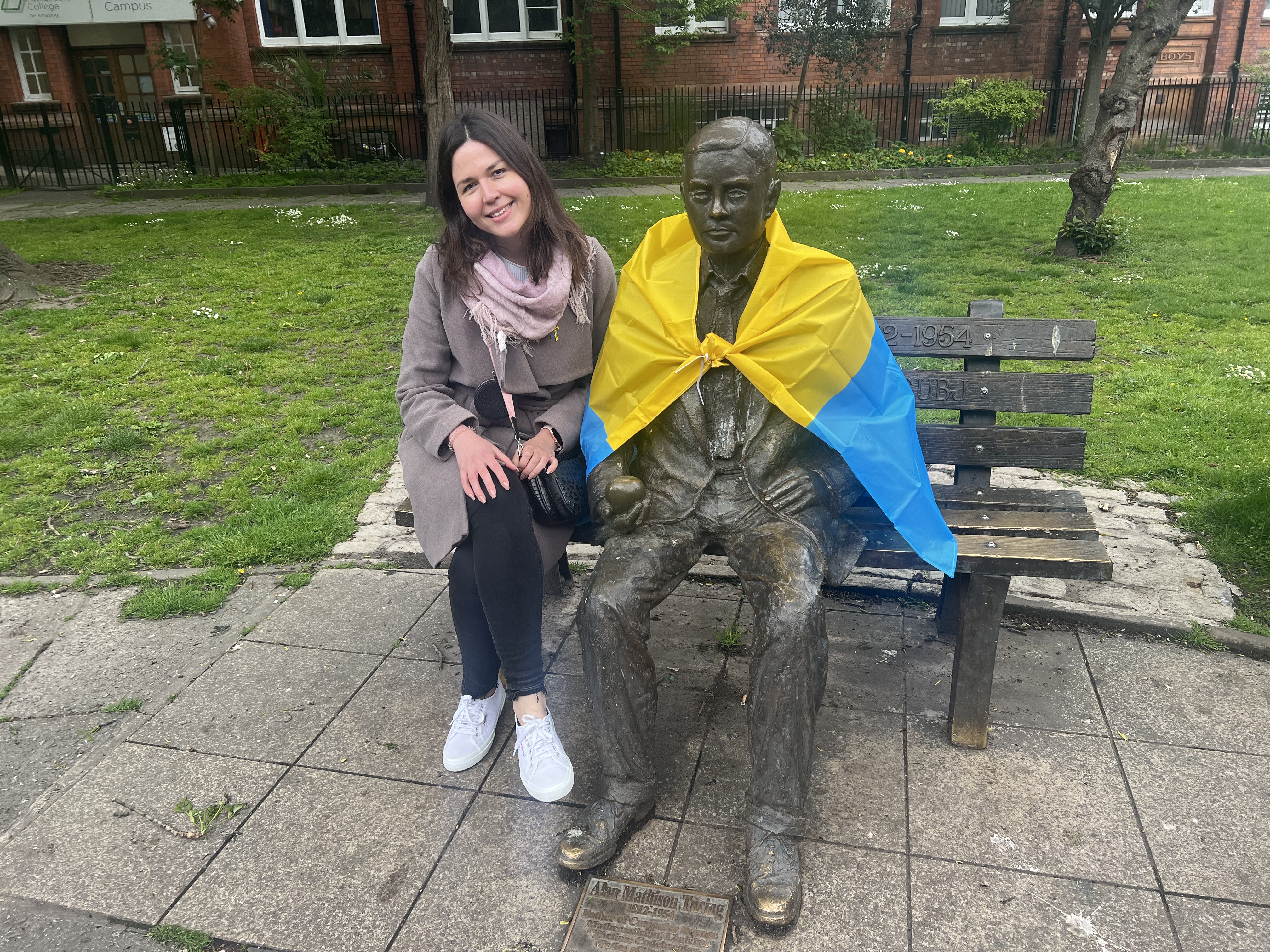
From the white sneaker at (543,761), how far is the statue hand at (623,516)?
62 cm

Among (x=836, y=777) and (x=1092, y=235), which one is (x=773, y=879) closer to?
(x=836, y=777)

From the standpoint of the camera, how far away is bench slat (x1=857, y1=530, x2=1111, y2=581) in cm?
264

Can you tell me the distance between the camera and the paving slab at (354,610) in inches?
139

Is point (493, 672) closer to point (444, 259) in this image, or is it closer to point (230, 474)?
point (444, 259)

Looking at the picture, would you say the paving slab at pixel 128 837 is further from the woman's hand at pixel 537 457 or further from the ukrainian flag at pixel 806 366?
the ukrainian flag at pixel 806 366

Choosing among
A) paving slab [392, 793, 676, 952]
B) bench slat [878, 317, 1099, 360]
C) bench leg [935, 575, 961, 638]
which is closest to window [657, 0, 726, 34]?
bench slat [878, 317, 1099, 360]

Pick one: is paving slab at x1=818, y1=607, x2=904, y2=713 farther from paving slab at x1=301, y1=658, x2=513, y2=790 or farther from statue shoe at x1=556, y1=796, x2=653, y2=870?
paving slab at x1=301, y1=658, x2=513, y2=790

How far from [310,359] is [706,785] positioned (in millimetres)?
5335

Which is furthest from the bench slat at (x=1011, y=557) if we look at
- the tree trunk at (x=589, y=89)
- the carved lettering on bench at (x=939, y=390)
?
the tree trunk at (x=589, y=89)

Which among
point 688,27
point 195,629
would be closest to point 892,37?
point 688,27

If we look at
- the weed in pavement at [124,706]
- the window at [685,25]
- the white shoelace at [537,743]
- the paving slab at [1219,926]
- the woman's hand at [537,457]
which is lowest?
the weed in pavement at [124,706]

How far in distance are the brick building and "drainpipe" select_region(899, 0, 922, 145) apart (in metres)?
0.11

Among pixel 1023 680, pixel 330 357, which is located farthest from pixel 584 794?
pixel 330 357

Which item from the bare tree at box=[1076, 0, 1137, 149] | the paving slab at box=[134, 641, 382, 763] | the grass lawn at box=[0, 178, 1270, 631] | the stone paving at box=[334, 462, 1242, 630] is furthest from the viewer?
the bare tree at box=[1076, 0, 1137, 149]
